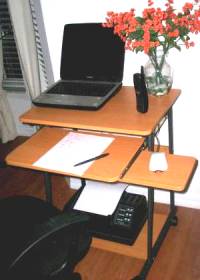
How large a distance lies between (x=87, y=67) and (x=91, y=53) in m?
0.08

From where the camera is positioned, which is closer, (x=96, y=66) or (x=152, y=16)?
(x=152, y=16)

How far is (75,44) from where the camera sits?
1972 mm

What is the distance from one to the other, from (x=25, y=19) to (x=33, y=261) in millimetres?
1614

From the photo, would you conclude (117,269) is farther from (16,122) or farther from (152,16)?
(16,122)

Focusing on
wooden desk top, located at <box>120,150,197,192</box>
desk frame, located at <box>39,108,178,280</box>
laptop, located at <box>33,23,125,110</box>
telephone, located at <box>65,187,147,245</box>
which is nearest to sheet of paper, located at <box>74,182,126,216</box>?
telephone, located at <box>65,187,147,245</box>

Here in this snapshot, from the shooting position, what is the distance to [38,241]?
3.67 feet

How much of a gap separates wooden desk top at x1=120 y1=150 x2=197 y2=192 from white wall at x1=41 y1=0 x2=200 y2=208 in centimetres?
61

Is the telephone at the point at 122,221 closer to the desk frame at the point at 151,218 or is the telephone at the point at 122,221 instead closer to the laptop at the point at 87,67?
the desk frame at the point at 151,218

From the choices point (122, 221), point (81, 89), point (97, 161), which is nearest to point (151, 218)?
point (122, 221)

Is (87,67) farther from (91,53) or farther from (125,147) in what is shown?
(125,147)

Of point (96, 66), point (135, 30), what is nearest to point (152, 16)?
point (135, 30)

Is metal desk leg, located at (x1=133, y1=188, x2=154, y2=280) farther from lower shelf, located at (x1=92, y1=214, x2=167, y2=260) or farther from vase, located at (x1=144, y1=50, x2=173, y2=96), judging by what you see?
vase, located at (x1=144, y1=50, x2=173, y2=96)

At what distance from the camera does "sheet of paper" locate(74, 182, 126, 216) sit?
73.8 inches

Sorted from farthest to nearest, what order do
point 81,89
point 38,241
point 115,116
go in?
point 81,89, point 115,116, point 38,241
